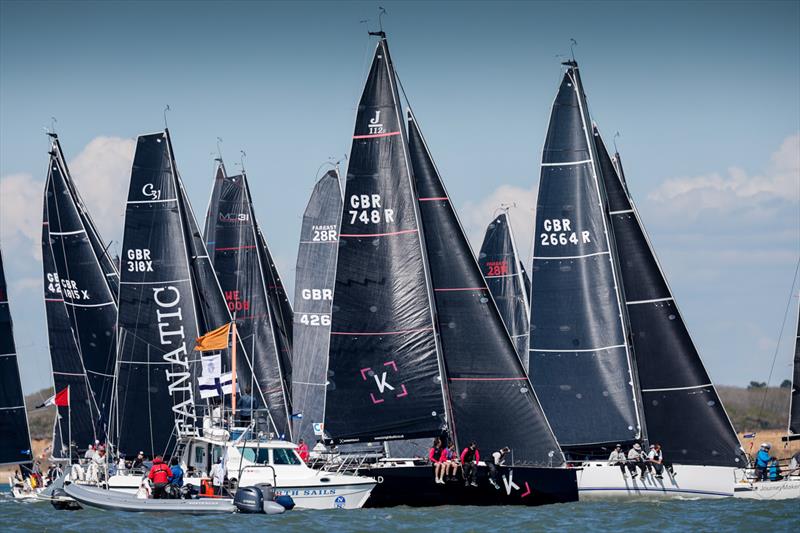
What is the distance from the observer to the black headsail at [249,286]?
5397cm

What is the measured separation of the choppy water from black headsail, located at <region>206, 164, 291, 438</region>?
1404 centimetres

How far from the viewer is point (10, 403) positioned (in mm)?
53938

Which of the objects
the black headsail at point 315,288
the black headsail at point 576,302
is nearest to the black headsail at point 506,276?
the black headsail at point 315,288

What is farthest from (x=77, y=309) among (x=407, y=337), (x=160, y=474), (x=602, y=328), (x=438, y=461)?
(x=438, y=461)

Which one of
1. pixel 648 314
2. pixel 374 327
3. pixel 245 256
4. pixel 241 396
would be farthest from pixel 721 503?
pixel 245 256

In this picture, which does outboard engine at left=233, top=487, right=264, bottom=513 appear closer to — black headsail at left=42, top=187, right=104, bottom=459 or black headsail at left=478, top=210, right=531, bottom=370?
black headsail at left=42, top=187, right=104, bottom=459

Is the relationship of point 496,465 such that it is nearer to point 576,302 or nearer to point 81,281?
point 576,302

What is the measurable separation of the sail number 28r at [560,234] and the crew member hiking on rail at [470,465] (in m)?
9.55

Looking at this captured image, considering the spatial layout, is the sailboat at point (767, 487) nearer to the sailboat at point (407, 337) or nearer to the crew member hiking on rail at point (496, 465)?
the sailboat at point (407, 337)

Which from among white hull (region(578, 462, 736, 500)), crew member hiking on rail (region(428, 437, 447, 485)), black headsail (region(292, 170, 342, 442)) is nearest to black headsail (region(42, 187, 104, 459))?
black headsail (region(292, 170, 342, 442))

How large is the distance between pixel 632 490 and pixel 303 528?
10.8m

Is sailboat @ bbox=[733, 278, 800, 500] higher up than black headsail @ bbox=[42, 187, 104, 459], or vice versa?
black headsail @ bbox=[42, 187, 104, 459]

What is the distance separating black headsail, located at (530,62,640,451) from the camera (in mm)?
44875

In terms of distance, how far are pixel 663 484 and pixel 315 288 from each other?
53.1 feet
